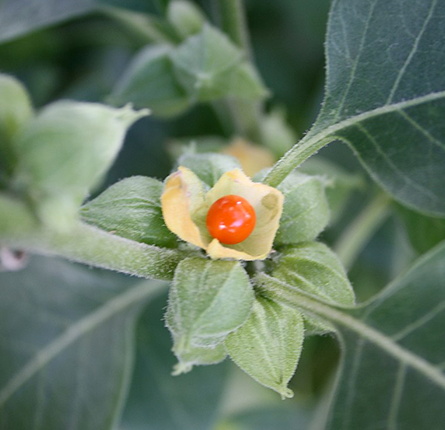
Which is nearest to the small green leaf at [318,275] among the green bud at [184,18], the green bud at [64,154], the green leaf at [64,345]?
the green bud at [64,154]

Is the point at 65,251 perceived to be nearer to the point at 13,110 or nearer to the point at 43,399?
the point at 13,110

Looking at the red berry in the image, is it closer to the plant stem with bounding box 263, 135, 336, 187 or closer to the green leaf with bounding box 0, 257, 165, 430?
the plant stem with bounding box 263, 135, 336, 187

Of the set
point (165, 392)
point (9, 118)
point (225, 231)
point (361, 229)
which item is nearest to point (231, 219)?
point (225, 231)

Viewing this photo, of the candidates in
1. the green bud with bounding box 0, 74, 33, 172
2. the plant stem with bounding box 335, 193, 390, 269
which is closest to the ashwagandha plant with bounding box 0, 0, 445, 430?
the green bud with bounding box 0, 74, 33, 172

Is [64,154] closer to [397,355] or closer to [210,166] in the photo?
[210,166]

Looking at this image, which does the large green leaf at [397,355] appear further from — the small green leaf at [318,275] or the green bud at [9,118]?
the green bud at [9,118]

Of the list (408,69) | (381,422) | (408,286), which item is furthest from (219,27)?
(381,422)
